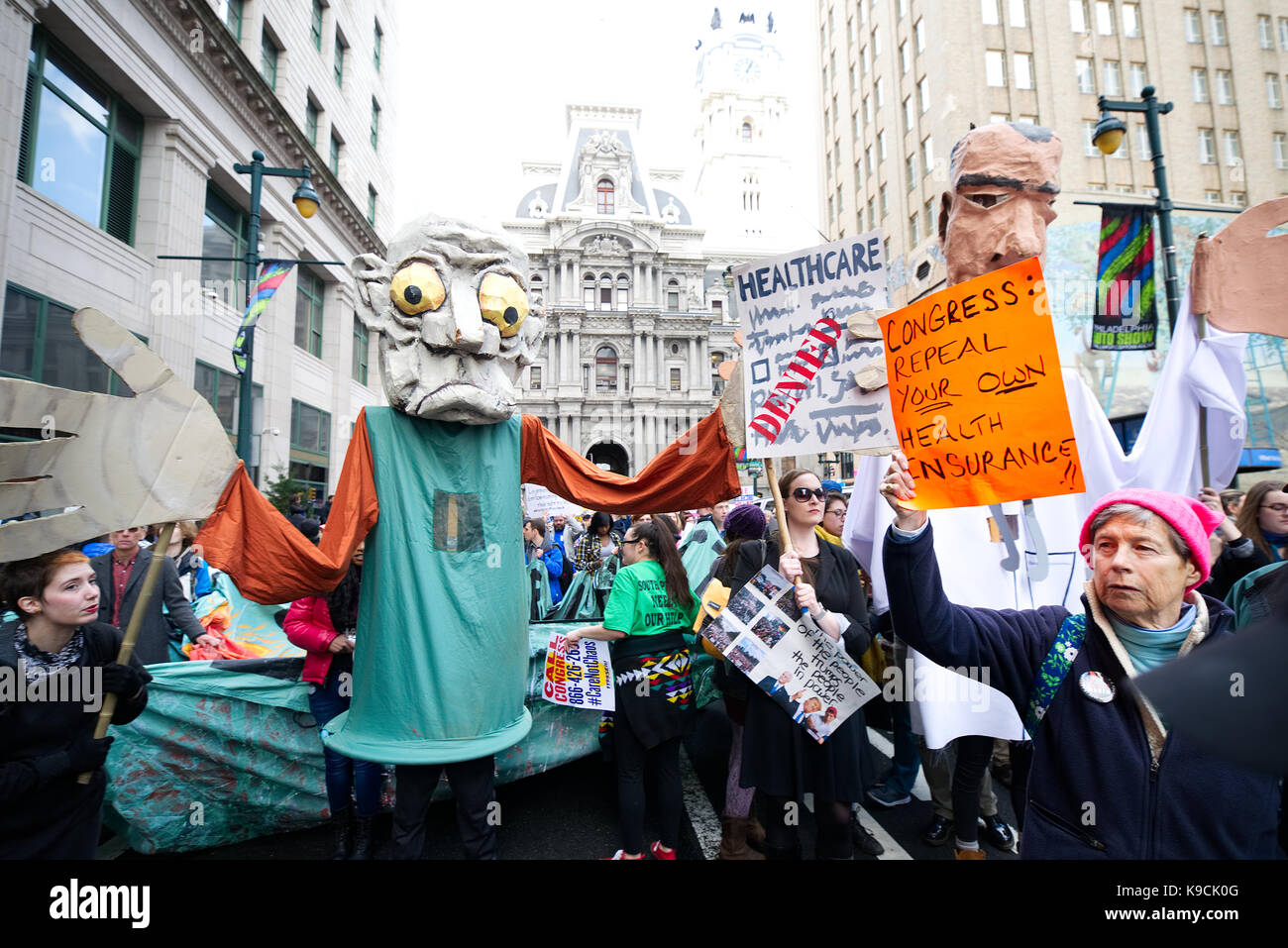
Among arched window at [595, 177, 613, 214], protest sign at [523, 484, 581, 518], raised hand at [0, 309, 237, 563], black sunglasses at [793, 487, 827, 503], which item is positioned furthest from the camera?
arched window at [595, 177, 613, 214]

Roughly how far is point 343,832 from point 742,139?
75.1m

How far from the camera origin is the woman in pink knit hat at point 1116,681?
1534 millimetres

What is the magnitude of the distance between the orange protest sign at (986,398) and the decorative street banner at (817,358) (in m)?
0.37

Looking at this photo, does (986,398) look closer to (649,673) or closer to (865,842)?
(649,673)

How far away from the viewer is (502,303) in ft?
9.32

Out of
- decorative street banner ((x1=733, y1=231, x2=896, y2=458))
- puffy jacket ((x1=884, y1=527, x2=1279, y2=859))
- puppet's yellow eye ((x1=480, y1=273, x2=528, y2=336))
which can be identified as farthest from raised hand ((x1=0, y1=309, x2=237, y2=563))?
puffy jacket ((x1=884, y1=527, x2=1279, y2=859))

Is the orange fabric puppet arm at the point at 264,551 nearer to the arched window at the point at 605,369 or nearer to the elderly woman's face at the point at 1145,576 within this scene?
the elderly woman's face at the point at 1145,576

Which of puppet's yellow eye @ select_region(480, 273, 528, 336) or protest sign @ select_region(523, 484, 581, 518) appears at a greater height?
puppet's yellow eye @ select_region(480, 273, 528, 336)

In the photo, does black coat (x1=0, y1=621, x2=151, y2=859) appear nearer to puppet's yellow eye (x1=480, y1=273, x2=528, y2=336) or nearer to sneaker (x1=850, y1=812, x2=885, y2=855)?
puppet's yellow eye (x1=480, y1=273, x2=528, y2=336)

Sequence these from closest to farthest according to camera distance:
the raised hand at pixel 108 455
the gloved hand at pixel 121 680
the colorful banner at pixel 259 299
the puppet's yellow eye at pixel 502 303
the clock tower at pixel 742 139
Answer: the raised hand at pixel 108 455 < the gloved hand at pixel 121 680 < the puppet's yellow eye at pixel 502 303 < the colorful banner at pixel 259 299 < the clock tower at pixel 742 139

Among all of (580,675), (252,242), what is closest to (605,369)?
(252,242)

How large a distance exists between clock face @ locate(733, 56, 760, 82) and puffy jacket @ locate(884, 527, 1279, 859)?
8034 centimetres

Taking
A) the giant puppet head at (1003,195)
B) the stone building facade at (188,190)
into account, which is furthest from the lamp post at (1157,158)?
the stone building facade at (188,190)

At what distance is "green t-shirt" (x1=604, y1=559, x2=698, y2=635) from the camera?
3.29m
